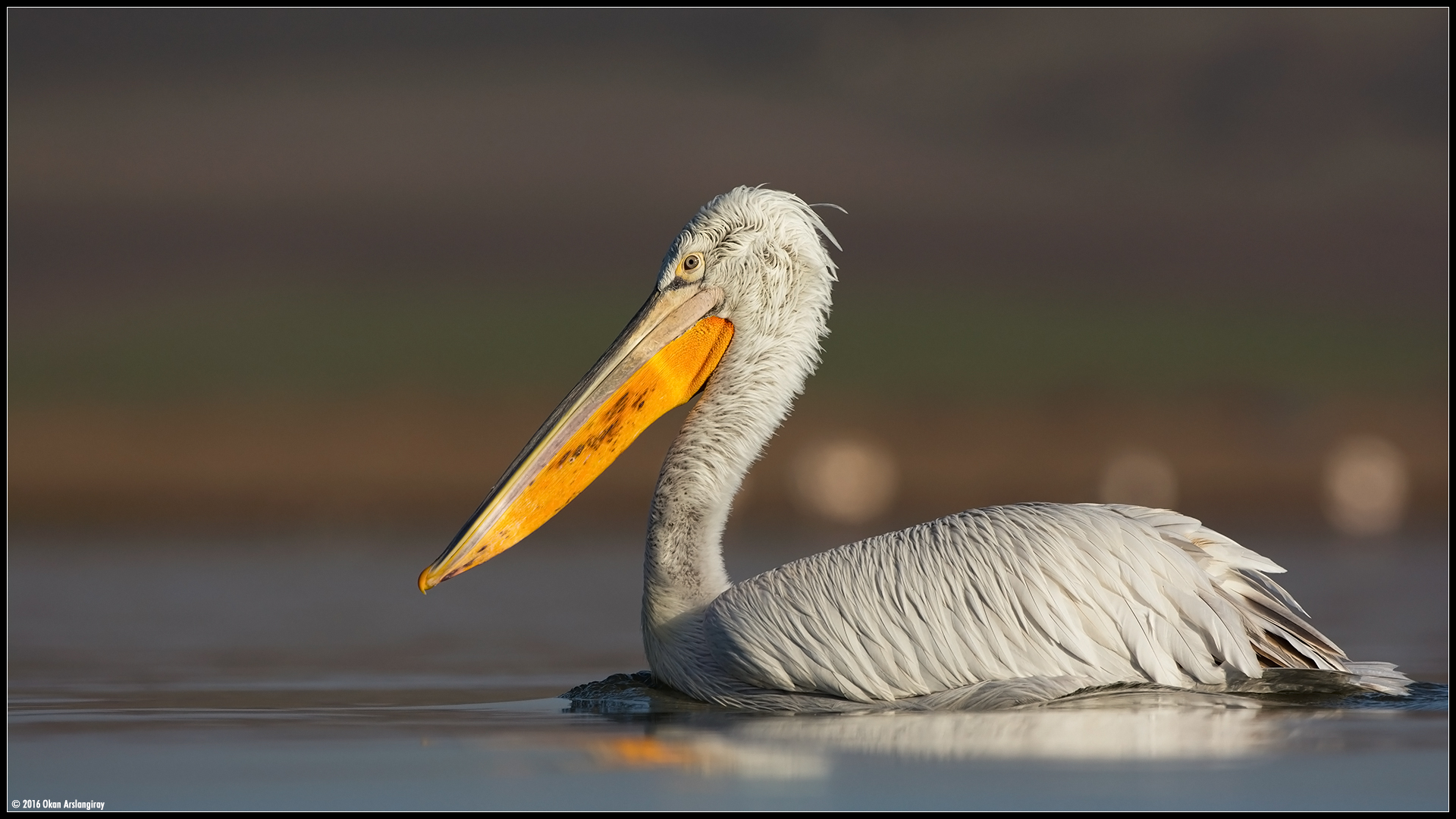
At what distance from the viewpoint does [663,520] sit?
6000 mm

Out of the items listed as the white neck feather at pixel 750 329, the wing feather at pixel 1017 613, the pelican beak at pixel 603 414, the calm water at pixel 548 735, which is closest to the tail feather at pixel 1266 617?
the wing feather at pixel 1017 613

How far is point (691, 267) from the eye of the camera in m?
6.32

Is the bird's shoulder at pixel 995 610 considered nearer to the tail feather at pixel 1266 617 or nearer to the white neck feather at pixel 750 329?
Result: the tail feather at pixel 1266 617

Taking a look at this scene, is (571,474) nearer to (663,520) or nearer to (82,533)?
(663,520)

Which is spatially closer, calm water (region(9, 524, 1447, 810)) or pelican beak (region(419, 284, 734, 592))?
calm water (region(9, 524, 1447, 810))

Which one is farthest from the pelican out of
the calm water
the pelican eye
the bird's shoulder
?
the pelican eye

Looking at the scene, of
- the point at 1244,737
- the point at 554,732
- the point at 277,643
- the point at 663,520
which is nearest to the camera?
the point at 1244,737

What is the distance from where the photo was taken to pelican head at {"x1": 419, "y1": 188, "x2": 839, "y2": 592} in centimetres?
620

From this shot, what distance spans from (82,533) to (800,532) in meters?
6.16

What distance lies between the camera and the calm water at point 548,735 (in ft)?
13.3

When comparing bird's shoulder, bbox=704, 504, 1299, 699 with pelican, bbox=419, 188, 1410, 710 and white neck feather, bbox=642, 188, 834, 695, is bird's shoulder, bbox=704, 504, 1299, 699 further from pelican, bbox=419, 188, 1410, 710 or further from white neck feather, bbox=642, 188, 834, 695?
white neck feather, bbox=642, 188, 834, 695

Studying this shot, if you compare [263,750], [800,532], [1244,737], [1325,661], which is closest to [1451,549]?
[800,532]

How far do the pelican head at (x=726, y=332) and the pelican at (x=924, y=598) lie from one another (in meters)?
0.02

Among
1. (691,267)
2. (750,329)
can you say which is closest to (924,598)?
(750,329)
